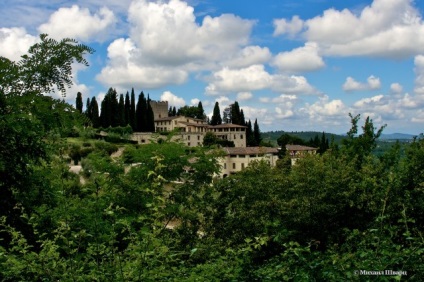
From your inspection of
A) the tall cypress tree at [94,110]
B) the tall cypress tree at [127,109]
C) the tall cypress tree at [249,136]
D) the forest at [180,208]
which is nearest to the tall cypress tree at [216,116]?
the tall cypress tree at [249,136]

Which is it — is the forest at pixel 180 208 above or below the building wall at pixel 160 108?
below

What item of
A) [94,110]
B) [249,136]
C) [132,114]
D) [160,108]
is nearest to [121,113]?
[132,114]

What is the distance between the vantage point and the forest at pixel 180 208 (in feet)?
11.5

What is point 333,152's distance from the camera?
2088cm

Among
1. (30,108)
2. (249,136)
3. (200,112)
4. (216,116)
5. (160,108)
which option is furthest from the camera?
(200,112)

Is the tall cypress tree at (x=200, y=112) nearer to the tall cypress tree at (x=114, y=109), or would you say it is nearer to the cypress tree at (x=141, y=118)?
the cypress tree at (x=141, y=118)

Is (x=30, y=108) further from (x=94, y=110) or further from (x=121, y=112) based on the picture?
(x=94, y=110)

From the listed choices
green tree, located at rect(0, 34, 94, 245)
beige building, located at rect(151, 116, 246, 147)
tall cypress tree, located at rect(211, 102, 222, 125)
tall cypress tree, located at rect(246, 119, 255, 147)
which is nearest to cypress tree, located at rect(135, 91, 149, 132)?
beige building, located at rect(151, 116, 246, 147)

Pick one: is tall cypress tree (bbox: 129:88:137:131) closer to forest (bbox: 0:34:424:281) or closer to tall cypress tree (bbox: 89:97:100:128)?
tall cypress tree (bbox: 89:97:100:128)

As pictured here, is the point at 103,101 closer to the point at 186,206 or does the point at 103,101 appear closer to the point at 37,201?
the point at 186,206

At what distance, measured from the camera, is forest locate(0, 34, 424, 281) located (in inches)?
138

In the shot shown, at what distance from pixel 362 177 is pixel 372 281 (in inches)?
520

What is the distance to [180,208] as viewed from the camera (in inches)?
452

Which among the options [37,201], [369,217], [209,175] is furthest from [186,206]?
[37,201]
